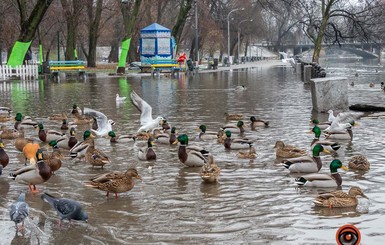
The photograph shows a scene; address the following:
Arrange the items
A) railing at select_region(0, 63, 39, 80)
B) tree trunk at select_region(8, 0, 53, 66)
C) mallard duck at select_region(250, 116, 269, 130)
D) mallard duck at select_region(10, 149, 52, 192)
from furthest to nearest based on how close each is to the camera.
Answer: railing at select_region(0, 63, 39, 80)
tree trunk at select_region(8, 0, 53, 66)
mallard duck at select_region(250, 116, 269, 130)
mallard duck at select_region(10, 149, 52, 192)

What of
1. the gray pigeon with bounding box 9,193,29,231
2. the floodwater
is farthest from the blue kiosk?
the gray pigeon with bounding box 9,193,29,231

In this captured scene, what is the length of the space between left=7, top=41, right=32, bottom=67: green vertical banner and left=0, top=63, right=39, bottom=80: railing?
15.0 inches

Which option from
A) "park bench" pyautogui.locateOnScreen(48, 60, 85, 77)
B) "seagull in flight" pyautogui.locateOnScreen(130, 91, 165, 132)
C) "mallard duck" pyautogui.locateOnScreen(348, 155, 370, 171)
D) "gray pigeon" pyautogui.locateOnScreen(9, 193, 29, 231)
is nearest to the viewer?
"gray pigeon" pyautogui.locateOnScreen(9, 193, 29, 231)

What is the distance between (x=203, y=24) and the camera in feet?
215

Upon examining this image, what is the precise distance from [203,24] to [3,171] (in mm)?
56008

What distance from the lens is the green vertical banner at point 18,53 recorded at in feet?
126

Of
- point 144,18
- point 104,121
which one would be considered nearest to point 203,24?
point 144,18

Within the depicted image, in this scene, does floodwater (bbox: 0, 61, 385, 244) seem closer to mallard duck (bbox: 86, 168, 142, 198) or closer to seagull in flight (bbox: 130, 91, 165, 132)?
mallard duck (bbox: 86, 168, 142, 198)

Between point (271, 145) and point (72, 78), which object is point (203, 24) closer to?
point (72, 78)

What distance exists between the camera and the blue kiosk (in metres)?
47.6

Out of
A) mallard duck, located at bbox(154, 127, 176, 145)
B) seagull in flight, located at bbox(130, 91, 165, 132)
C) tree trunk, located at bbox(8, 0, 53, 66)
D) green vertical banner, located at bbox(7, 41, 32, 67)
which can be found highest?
tree trunk, located at bbox(8, 0, 53, 66)

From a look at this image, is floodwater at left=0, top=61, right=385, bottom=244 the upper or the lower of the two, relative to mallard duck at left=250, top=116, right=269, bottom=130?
lower

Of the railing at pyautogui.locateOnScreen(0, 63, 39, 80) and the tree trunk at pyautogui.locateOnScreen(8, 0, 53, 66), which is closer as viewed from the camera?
A: the tree trunk at pyautogui.locateOnScreen(8, 0, 53, 66)

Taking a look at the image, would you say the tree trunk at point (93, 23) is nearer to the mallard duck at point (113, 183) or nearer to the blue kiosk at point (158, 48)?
the blue kiosk at point (158, 48)
